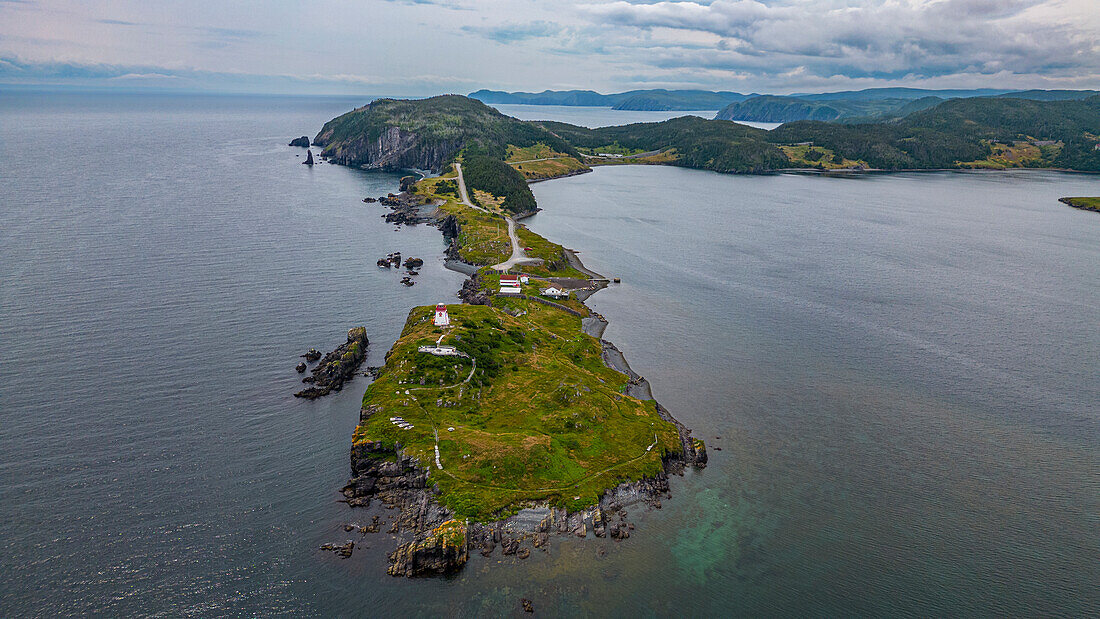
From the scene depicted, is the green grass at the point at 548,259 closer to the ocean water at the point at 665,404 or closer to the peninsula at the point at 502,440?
the ocean water at the point at 665,404

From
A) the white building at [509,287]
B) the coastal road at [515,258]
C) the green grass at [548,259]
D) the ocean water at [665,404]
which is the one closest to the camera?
the ocean water at [665,404]

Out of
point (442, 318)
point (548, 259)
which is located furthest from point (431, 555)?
point (548, 259)

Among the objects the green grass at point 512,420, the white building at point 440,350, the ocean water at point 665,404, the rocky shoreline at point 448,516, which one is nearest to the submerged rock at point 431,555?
the rocky shoreline at point 448,516

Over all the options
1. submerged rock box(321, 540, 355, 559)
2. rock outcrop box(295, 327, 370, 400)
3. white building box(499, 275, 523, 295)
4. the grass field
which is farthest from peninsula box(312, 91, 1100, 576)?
the grass field

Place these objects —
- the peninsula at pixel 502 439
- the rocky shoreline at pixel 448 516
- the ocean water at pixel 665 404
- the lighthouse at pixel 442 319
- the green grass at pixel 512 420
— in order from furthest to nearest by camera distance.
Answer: the lighthouse at pixel 442 319, the green grass at pixel 512 420, the peninsula at pixel 502 439, the rocky shoreline at pixel 448 516, the ocean water at pixel 665 404

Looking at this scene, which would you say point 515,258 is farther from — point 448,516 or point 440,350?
point 448,516

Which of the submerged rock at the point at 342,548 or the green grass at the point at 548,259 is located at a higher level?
the green grass at the point at 548,259
